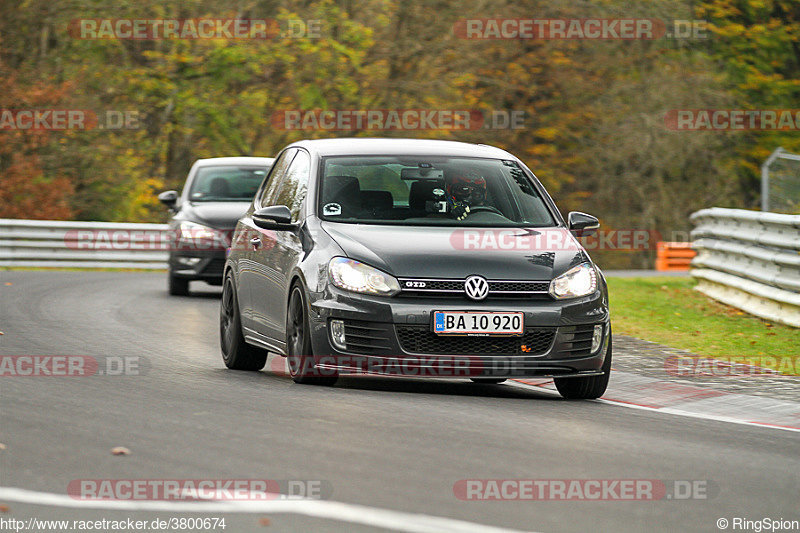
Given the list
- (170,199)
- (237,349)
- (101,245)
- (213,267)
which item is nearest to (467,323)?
(237,349)

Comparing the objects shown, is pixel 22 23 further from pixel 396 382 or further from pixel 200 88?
Result: pixel 396 382

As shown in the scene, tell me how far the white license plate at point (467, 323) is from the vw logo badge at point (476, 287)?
0.11 m

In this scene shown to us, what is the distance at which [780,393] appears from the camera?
11.0 meters

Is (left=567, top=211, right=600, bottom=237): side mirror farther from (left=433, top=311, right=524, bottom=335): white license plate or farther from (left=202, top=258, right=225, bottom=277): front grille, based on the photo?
(left=202, top=258, right=225, bottom=277): front grille

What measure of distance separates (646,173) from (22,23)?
19822 mm

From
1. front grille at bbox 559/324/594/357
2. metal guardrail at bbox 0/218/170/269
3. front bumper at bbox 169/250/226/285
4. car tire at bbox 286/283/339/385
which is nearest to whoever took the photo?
front grille at bbox 559/324/594/357

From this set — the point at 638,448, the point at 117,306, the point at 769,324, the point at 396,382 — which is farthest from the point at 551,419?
the point at 117,306

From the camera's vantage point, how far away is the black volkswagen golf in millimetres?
9711

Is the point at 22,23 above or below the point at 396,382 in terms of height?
above

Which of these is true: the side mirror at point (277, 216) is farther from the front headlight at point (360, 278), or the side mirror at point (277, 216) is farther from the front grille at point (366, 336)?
the front grille at point (366, 336)

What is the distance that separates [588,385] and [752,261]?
787 centimetres

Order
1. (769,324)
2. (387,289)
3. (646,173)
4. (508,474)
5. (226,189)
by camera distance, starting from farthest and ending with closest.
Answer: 1. (646,173)
2. (226,189)
3. (769,324)
4. (387,289)
5. (508,474)

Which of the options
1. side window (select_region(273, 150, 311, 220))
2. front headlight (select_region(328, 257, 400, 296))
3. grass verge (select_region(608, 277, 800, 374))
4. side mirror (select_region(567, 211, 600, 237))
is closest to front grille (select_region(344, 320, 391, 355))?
front headlight (select_region(328, 257, 400, 296))

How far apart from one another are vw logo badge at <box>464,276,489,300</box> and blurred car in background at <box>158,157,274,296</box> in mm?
10699
